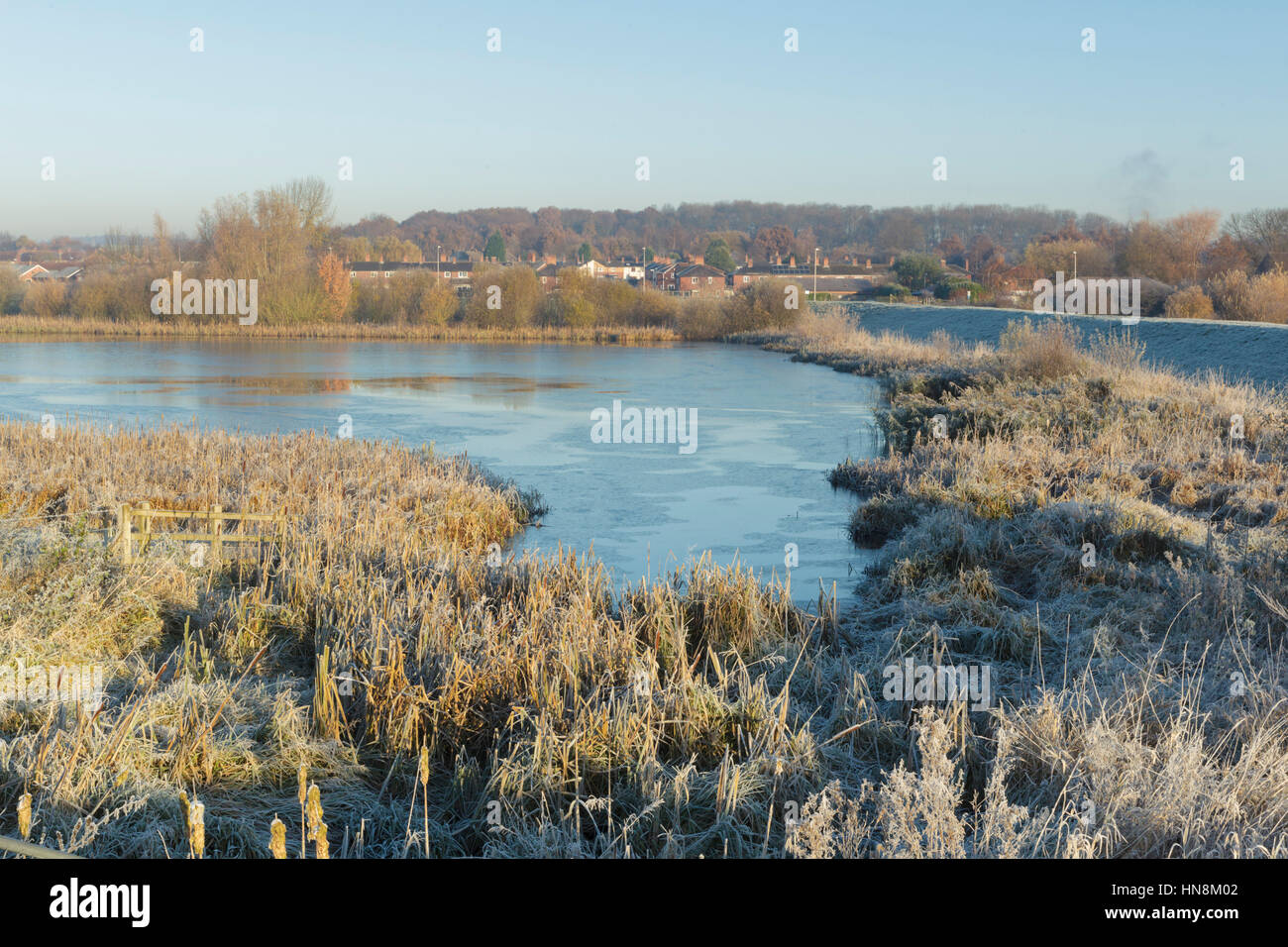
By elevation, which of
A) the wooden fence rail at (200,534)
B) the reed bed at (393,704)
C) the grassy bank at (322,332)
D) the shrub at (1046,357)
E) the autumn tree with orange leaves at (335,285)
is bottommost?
the reed bed at (393,704)

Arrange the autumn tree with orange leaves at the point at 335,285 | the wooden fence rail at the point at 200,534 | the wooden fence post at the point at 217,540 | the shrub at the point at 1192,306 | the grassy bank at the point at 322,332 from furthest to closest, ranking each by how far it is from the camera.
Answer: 1. the autumn tree with orange leaves at the point at 335,285
2. the grassy bank at the point at 322,332
3. the shrub at the point at 1192,306
4. the wooden fence post at the point at 217,540
5. the wooden fence rail at the point at 200,534

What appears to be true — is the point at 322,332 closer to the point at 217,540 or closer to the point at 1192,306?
the point at 1192,306

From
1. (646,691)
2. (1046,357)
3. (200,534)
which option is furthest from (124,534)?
(1046,357)

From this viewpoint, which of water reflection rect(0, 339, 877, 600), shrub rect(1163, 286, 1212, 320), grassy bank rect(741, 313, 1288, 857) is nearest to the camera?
grassy bank rect(741, 313, 1288, 857)

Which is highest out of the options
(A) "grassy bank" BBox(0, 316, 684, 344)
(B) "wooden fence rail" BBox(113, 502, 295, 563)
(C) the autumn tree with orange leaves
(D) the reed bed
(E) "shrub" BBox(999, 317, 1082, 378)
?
(C) the autumn tree with orange leaves

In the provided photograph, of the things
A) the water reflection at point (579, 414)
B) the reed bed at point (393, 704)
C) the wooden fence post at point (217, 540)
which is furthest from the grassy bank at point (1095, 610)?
the wooden fence post at point (217, 540)

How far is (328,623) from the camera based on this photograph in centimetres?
660

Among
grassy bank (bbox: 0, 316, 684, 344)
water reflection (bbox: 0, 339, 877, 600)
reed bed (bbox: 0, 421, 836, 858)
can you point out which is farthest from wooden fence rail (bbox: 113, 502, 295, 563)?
grassy bank (bbox: 0, 316, 684, 344)

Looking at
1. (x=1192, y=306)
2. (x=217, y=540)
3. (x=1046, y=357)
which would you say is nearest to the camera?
(x=217, y=540)

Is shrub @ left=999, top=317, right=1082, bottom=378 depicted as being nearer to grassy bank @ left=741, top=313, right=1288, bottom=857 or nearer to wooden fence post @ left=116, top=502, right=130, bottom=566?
grassy bank @ left=741, top=313, right=1288, bottom=857

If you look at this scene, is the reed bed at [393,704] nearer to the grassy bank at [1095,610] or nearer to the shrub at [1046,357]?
the grassy bank at [1095,610]

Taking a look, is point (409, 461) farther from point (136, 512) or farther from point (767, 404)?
point (767, 404)

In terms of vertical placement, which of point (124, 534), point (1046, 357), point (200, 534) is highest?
point (1046, 357)

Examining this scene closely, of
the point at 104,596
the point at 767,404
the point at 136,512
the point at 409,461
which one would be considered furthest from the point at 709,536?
the point at 767,404
